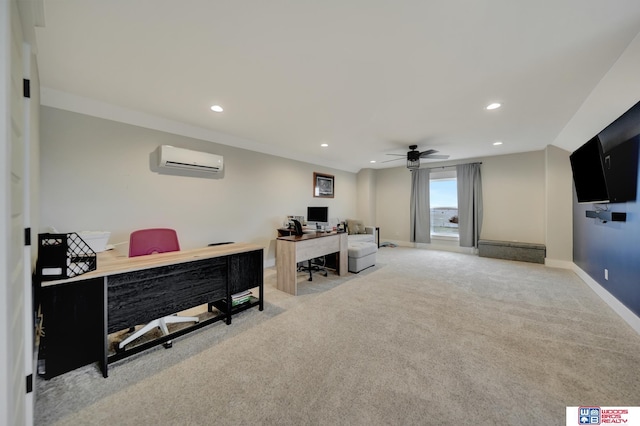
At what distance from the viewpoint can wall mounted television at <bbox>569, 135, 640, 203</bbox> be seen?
2406mm

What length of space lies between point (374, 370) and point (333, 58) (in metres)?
2.57

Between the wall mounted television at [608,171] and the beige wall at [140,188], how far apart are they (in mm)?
4796

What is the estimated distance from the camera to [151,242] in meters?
2.53

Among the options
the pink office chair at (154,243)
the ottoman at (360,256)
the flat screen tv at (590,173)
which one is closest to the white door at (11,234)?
the pink office chair at (154,243)

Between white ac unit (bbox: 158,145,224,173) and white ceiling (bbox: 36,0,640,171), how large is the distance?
1.52 ft

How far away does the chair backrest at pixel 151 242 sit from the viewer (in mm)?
2439

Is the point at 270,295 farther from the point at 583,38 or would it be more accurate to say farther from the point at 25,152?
the point at 583,38

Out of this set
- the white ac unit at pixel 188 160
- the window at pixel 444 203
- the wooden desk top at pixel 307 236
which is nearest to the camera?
the white ac unit at pixel 188 160

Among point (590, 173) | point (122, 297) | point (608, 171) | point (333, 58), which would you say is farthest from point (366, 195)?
point (122, 297)

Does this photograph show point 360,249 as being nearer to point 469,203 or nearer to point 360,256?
point 360,256

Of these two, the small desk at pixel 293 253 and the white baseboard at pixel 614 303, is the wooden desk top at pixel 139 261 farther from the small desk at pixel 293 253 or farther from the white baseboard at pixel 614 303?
the white baseboard at pixel 614 303

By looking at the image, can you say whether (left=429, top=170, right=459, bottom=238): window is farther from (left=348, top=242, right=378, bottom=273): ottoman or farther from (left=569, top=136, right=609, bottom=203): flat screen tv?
(left=348, top=242, right=378, bottom=273): ottoman

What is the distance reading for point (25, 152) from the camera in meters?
1.31

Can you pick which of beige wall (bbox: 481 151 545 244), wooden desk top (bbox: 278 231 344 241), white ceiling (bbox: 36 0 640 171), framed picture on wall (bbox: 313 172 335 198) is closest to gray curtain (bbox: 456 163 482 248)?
beige wall (bbox: 481 151 545 244)
